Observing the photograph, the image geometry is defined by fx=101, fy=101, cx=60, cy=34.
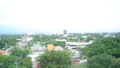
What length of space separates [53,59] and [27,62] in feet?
7.61

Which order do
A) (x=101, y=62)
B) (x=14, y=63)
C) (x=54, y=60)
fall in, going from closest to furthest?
(x=101, y=62), (x=54, y=60), (x=14, y=63)

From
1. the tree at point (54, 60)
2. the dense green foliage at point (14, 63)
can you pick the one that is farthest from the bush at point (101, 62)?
the dense green foliage at point (14, 63)

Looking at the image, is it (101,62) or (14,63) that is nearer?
(101,62)

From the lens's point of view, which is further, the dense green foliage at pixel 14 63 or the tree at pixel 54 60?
the tree at pixel 54 60

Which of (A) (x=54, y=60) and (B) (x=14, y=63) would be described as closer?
(A) (x=54, y=60)

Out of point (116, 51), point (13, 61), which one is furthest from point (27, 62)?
point (116, 51)

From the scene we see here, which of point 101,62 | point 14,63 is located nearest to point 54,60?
point 14,63

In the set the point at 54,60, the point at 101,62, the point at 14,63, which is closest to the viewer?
the point at 101,62

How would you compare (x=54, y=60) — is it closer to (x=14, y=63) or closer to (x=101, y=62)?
(x=14, y=63)

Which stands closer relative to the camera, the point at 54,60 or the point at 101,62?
the point at 101,62

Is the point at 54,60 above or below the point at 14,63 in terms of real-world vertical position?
above

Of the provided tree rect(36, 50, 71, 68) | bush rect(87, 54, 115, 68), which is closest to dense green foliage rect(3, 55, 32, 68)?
tree rect(36, 50, 71, 68)

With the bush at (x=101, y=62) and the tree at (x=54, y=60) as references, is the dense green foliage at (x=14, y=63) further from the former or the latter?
the bush at (x=101, y=62)

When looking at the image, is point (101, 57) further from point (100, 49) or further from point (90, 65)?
point (100, 49)
